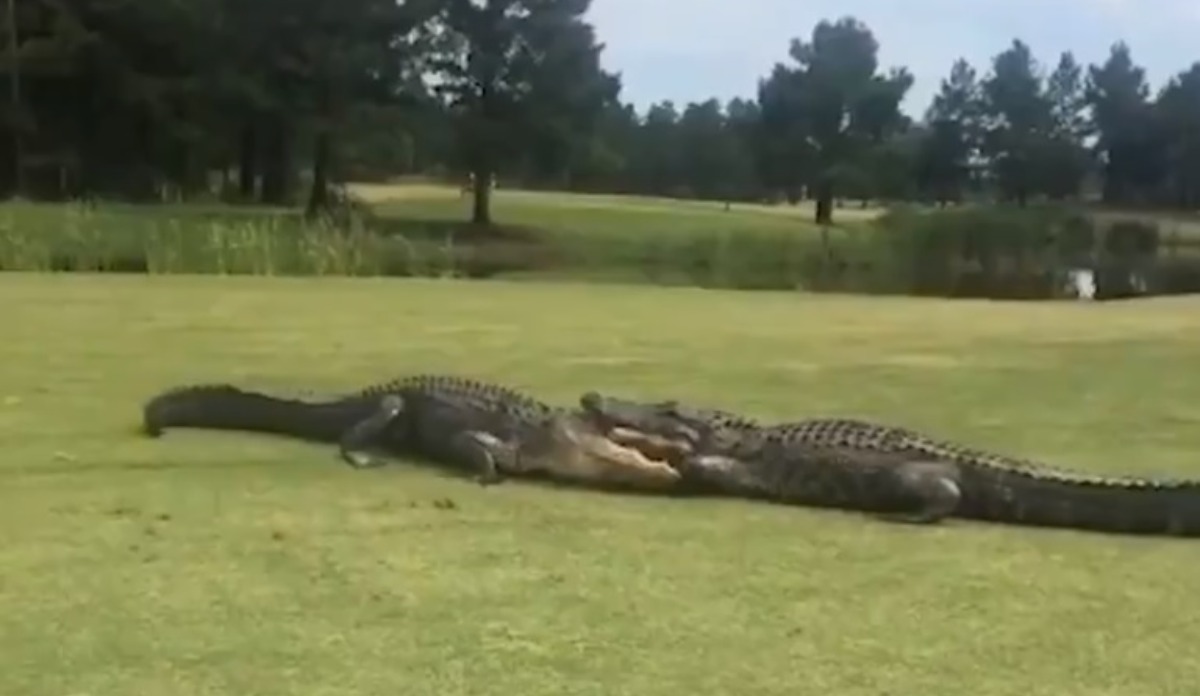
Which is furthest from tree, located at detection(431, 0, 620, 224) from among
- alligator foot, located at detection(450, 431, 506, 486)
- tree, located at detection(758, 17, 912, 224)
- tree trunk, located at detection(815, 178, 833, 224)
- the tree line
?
alligator foot, located at detection(450, 431, 506, 486)

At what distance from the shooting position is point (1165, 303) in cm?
1132

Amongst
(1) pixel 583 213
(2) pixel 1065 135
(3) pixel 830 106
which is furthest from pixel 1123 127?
(1) pixel 583 213

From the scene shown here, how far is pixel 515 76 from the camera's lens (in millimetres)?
29188

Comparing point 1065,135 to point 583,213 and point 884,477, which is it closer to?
point 583,213

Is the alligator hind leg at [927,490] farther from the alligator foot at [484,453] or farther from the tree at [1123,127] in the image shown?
the tree at [1123,127]

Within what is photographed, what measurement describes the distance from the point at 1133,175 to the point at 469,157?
66.3 ft

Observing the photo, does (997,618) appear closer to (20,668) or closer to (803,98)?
(20,668)

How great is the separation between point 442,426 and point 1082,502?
141 cm

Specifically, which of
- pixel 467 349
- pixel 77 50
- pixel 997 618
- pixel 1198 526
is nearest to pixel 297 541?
pixel 997 618

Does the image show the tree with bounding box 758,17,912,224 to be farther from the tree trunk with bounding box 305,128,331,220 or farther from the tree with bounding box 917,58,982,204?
the tree trunk with bounding box 305,128,331,220

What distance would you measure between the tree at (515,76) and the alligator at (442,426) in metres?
24.2

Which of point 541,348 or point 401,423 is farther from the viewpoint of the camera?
point 541,348

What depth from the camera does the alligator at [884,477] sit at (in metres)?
3.15

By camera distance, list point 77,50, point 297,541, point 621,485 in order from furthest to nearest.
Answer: point 77,50 → point 621,485 → point 297,541
